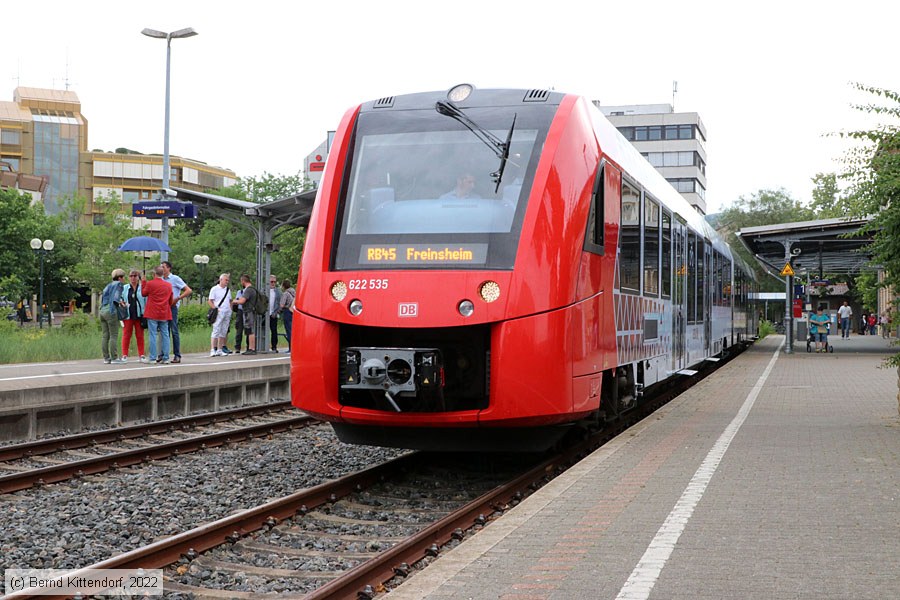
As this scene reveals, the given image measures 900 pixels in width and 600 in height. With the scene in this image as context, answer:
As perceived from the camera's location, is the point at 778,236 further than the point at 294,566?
Yes

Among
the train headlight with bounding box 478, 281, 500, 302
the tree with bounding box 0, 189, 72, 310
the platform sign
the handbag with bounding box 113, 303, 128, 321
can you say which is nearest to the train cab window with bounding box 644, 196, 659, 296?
the train headlight with bounding box 478, 281, 500, 302

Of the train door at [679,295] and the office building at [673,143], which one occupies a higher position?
the office building at [673,143]

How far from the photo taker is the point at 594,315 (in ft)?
31.1

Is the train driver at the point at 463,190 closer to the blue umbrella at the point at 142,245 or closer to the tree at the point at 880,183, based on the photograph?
the tree at the point at 880,183

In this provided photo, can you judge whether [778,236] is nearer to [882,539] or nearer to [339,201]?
[339,201]

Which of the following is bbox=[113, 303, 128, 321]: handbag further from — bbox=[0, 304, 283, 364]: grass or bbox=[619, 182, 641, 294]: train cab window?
bbox=[619, 182, 641, 294]: train cab window

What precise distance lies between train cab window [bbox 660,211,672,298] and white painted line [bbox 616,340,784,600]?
124 inches

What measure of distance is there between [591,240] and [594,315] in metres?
0.64

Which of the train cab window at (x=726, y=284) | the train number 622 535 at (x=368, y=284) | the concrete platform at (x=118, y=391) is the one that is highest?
the train cab window at (x=726, y=284)

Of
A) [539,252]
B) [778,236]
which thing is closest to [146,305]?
[539,252]

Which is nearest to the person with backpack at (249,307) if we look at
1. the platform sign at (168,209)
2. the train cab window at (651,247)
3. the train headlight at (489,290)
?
the platform sign at (168,209)

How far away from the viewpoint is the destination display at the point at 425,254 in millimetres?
8742

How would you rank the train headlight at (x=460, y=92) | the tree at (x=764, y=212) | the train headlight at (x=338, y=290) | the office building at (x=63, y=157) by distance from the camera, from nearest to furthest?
the train headlight at (x=338, y=290)
the train headlight at (x=460, y=92)
the tree at (x=764, y=212)
the office building at (x=63, y=157)

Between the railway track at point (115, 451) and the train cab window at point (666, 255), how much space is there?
486 centimetres
